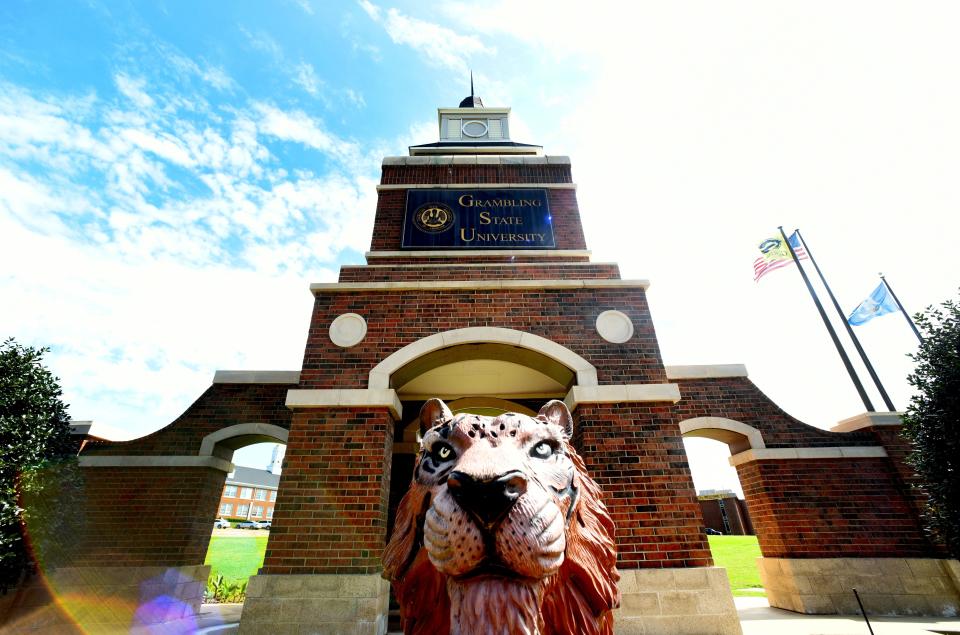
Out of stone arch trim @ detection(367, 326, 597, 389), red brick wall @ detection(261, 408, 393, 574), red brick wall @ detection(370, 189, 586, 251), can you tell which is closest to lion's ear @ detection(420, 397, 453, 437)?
red brick wall @ detection(261, 408, 393, 574)

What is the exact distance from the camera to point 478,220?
8.62 meters

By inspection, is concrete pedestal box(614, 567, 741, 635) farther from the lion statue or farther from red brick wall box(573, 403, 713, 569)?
the lion statue

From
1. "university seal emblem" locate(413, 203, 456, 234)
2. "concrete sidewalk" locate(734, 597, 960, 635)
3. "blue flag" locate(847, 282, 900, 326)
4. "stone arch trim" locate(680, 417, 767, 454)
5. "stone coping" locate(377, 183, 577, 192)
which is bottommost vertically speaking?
"concrete sidewalk" locate(734, 597, 960, 635)

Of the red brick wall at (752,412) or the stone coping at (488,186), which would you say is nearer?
the red brick wall at (752,412)

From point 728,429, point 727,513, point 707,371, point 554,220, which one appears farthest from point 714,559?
point 727,513

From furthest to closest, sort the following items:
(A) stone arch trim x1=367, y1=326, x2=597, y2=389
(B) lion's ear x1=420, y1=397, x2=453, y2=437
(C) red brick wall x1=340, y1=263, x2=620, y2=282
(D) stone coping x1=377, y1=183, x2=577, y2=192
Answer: (D) stone coping x1=377, y1=183, x2=577, y2=192 → (C) red brick wall x1=340, y1=263, x2=620, y2=282 → (A) stone arch trim x1=367, y1=326, x2=597, y2=389 → (B) lion's ear x1=420, y1=397, x2=453, y2=437

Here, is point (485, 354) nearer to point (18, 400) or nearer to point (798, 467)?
point (798, 467)

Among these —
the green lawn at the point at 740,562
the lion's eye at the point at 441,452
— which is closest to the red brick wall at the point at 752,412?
the green lawn at the point at 740,562

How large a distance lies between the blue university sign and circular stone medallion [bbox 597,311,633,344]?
2.27 metres

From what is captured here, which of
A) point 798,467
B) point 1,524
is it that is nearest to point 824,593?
point 798,467

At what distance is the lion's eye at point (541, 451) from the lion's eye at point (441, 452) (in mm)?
342

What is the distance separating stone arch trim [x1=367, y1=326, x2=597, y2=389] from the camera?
240 inches

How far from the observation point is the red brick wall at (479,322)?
618cm

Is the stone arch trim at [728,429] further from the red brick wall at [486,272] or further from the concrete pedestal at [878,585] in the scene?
the red brick wall at [486,272]
